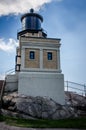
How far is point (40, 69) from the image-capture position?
25.5 meters

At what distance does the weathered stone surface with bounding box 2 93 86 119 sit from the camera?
69.0 ft

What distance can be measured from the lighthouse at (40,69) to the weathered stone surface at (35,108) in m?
1.26

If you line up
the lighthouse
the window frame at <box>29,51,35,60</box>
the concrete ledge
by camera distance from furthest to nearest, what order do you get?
1. the window frame at <box>29,51,35,60</box>
2. the lighthouse
3. the concrete ledge

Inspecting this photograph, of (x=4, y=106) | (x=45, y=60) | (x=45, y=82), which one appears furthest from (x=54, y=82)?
(x=4, y=106)

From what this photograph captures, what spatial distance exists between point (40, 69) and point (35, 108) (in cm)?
539

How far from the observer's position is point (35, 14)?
33.4m

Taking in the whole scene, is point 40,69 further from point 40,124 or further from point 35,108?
point 40,124

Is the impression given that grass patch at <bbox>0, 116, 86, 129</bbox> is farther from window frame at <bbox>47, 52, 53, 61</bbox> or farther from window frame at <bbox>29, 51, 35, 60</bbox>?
window frame at <bbox>47, 52, 53, 61</bbox>

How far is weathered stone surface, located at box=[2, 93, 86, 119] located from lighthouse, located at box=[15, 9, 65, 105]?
4.12 ft

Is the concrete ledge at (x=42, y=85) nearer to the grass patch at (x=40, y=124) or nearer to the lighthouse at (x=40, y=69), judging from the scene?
the lighthouse at (x=40, y=69)

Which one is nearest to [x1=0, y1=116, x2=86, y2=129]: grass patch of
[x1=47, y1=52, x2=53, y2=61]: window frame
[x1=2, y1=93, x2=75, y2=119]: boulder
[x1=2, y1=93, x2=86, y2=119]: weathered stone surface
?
[x1=2, y1=93, x2=86, y2=119]: weathered stone surface

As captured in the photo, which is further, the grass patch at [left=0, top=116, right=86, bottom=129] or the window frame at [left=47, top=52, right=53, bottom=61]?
the window frame at [left=47, top=52, right=53, bottom=61]

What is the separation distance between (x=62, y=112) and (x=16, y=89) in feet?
20.8

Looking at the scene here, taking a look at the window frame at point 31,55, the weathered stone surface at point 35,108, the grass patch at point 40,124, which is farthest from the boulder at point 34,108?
the window frame at point 31,55
